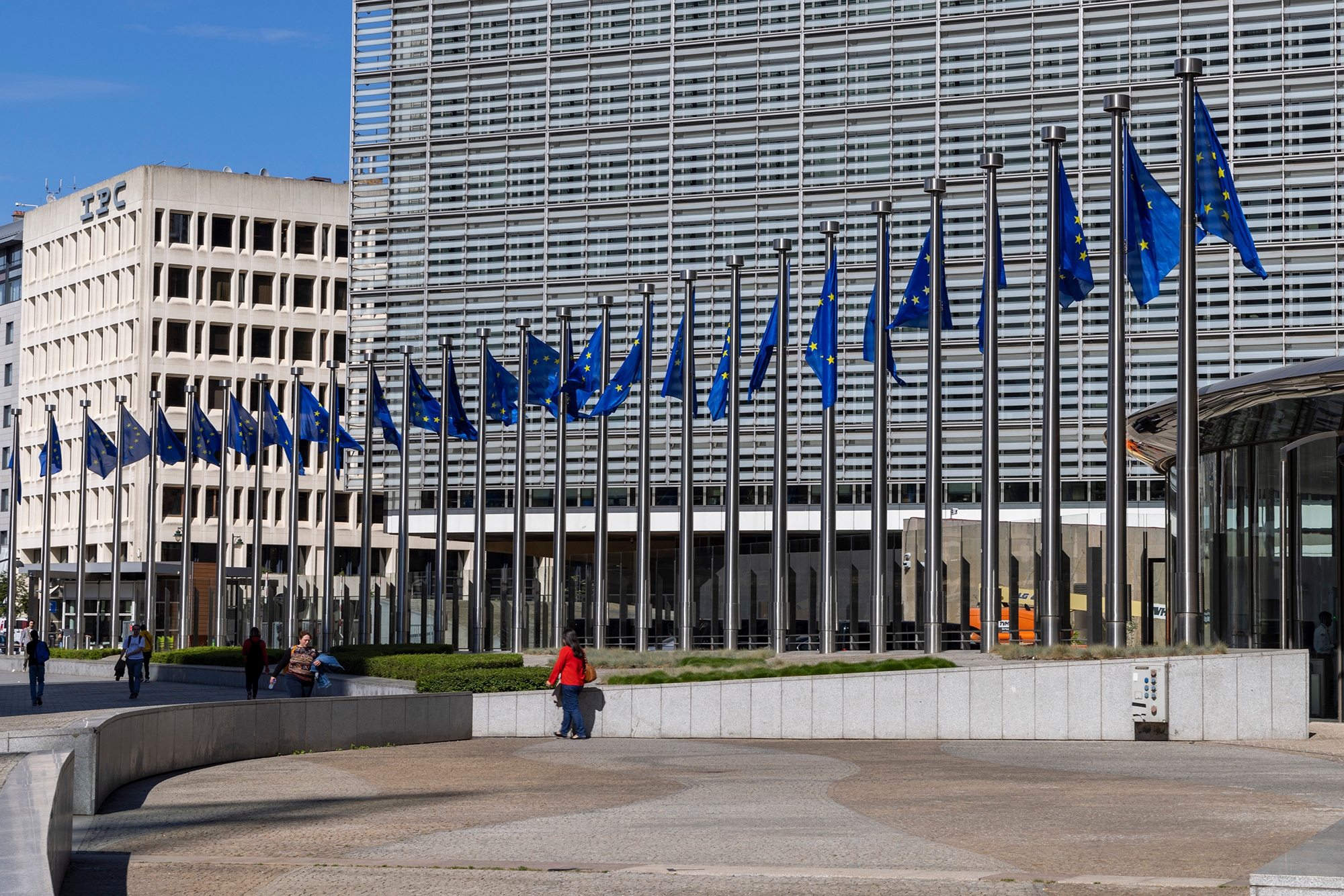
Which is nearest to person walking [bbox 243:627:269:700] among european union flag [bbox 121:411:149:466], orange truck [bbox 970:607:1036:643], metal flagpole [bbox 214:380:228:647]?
orange truck [bbox 970:607:1036:643]

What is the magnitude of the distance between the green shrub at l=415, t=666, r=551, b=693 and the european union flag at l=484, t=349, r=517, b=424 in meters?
19.3

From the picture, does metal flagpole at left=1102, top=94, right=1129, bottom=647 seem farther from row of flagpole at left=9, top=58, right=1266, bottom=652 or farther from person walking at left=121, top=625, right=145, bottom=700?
person walking at left=121, top=625, right=145, bottom=700

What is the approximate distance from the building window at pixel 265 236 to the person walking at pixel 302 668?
2849 inches

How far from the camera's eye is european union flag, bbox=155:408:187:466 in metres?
62.9

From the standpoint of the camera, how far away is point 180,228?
101 meters

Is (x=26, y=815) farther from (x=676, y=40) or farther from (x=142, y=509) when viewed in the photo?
(x=142, y=509)

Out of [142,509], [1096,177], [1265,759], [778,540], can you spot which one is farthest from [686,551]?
[142,509]

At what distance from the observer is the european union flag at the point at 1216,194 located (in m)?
28.9

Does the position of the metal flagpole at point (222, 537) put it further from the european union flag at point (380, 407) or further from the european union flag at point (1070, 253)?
the european union flag at point (1070, 253)

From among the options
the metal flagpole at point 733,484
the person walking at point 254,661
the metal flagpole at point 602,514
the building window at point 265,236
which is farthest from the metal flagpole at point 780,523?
the building window at point 265,236

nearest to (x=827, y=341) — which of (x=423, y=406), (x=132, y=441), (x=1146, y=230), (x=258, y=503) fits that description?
(x=1146, y=230)

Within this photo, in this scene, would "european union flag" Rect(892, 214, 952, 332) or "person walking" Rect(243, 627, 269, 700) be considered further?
"person walking" Rect(243, 627, 269, 700)

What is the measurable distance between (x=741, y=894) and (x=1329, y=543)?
20.1 meters

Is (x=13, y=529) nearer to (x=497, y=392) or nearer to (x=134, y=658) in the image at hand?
(x=497, y=392)
